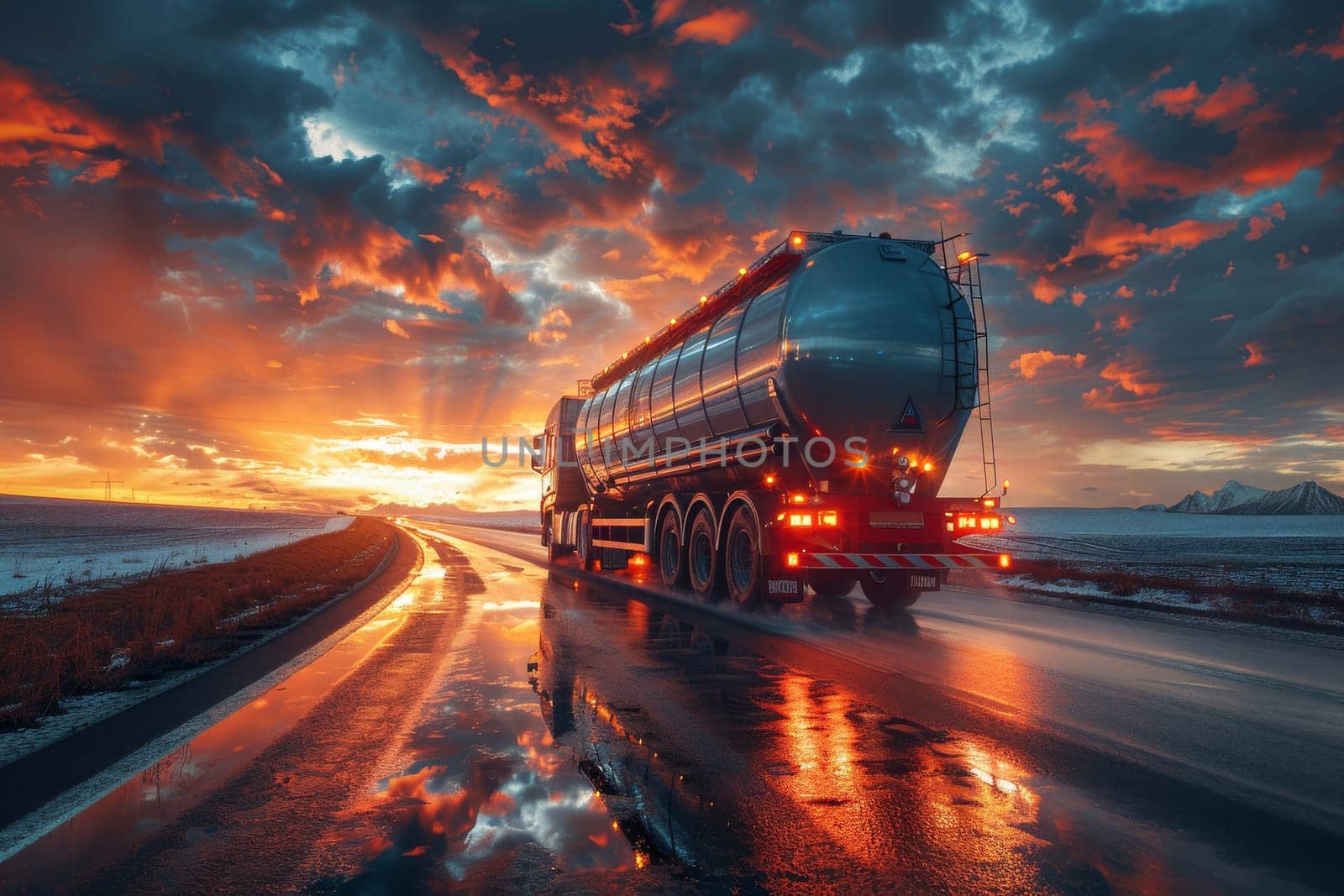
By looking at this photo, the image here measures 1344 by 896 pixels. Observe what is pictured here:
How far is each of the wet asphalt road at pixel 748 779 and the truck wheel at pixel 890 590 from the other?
415 cm

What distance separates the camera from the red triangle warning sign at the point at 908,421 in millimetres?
10586

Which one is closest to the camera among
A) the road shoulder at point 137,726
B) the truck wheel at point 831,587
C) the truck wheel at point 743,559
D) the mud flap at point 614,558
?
the road shoulder at point 137,726

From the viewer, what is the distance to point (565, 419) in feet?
69.9

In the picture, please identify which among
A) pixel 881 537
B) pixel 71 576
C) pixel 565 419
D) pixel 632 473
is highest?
pixel 565 419

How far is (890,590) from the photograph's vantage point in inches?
500

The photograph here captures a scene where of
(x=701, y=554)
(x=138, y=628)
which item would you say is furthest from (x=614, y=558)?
(x=138, y=628)

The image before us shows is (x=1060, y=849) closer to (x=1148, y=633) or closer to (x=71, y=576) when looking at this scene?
(x=1148, y=633)

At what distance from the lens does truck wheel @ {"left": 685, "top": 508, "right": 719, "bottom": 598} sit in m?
12.9

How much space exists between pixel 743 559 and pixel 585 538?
29.4ft

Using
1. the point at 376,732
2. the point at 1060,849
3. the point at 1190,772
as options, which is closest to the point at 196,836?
the point at 376,732

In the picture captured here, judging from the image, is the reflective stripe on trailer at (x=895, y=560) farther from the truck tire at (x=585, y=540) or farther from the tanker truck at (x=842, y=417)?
the truck tire at (x=585, y=540)

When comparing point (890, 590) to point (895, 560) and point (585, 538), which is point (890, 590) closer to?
point (895, 560)

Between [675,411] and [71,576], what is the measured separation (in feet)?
51.4

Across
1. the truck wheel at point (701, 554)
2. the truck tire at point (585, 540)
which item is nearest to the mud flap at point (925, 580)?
the truck wheel at point (701, 554)
